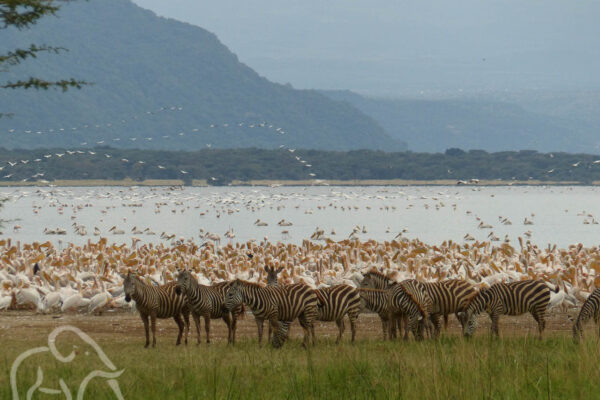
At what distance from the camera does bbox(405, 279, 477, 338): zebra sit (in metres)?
15.1

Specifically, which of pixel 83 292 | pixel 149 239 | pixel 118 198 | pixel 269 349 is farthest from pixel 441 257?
pixel 118 198

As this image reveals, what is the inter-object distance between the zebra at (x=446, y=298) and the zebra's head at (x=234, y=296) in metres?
3.36

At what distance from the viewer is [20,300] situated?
2103 centimetres

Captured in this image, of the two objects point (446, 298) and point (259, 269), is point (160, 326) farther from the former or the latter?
point (446, 298)

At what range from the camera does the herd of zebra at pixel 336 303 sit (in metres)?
14.1

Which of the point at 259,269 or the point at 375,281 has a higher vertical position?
the point at 375,281

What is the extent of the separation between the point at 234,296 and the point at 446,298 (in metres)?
3.92

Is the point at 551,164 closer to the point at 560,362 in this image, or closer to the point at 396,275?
the point at 396,275

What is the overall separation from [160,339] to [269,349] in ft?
11.1

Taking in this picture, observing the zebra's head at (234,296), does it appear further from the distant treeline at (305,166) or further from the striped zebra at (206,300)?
the distant treeline at (305,166)

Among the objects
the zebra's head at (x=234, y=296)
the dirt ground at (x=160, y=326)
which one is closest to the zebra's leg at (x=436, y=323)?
the dirt ground at (x=160, y=326)

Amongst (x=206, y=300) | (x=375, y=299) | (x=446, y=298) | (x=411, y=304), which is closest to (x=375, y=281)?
(x=375, y=299)

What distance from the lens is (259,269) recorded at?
24.0 m

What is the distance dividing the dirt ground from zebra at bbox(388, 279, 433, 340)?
1617 mm
